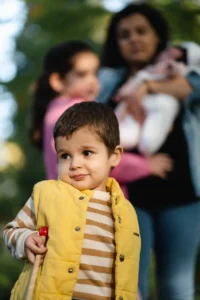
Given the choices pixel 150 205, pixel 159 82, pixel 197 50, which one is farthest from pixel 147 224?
pixel 197 50

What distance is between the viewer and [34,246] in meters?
2.31

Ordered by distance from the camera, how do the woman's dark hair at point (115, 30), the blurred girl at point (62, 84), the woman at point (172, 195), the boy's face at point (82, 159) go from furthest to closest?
the woman's dark hair at point (115, 30) → the blurred girl at point (62, 84) → the woman at point (172, 195) → the boy's face at point (82, 159)

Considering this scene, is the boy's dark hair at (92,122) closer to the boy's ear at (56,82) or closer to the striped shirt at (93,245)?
the striped shirt at (93,245)

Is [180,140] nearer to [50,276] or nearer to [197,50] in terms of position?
[197,50]

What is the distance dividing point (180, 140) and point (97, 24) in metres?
2.28

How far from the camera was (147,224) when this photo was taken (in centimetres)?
322

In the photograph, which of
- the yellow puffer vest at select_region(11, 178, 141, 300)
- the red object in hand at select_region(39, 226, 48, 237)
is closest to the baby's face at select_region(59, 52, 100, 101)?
the yellow puffer vest at select_region(11, 178, 141, 300)

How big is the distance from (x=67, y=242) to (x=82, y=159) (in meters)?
0.31

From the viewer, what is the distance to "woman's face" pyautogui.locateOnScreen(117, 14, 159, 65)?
3678mm

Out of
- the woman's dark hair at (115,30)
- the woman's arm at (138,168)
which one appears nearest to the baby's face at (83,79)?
the woman's dark hair at (115,30)

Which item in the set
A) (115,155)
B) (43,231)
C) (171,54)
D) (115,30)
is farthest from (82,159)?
(115,30)

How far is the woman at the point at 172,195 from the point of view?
3.27 meters

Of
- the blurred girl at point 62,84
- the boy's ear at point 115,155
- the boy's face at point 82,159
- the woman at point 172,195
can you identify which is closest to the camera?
the boy's face at point 82,159

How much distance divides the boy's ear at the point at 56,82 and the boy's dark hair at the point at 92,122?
1.17 metres
